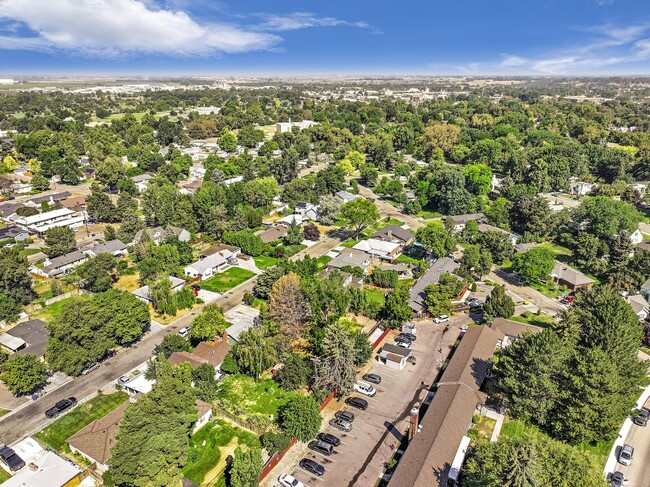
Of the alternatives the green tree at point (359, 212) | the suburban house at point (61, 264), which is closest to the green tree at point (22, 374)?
the suburban house at point (61, 264)

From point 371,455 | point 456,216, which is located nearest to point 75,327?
point 371,455

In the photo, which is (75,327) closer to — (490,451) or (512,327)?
(490,451)

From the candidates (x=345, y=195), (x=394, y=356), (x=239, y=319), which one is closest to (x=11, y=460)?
(x=239, y=319)

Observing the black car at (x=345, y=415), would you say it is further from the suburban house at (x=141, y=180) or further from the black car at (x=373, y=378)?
the suburban house at (x=141, y=180)

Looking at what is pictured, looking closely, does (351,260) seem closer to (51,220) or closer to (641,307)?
(641,307)

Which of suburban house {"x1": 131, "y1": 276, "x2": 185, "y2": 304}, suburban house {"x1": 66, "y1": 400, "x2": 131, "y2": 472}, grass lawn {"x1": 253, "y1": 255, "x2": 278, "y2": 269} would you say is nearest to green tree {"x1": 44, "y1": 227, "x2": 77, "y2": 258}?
suburban house {"x1": 131, "y1": 276, "x2": 185, "y2": 304}

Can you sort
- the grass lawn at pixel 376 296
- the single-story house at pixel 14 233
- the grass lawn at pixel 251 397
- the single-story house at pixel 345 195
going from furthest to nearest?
1. the single-story house at pixel 345 195
2. the single-story house at pixel 14 233
3. the grass lawn at pixel 376 296
4. the grass lawn at pixel 251 397

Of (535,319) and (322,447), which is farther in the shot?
(535,319)
